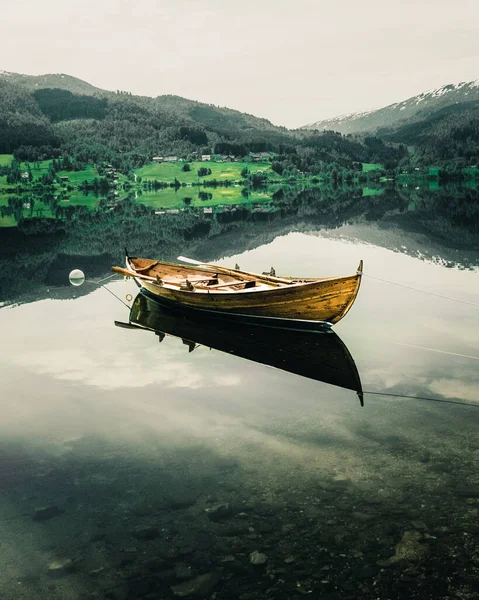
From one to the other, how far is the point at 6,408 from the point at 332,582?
41.9 feet

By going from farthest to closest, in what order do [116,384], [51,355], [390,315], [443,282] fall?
[443,282], [390,315], [51,355], [116,384]

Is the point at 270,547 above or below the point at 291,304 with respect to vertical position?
below

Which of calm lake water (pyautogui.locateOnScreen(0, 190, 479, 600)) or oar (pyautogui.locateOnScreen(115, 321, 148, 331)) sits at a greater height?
oar (pyautogui.locateOnScreen(115, 321, 148, 331))

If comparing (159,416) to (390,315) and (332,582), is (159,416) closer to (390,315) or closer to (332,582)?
(332,582)

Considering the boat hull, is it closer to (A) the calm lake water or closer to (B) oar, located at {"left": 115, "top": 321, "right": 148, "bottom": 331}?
(A) the calm lake water

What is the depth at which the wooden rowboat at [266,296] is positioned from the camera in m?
25.6

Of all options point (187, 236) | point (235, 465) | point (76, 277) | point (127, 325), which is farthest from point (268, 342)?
point (187, 236)

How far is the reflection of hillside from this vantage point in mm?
47750

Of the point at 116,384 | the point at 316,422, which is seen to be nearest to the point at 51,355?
the point at 116,384

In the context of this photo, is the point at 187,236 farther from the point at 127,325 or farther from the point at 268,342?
the point at 268,342

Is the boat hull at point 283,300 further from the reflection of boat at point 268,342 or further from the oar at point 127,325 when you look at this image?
the oar at point 127,325

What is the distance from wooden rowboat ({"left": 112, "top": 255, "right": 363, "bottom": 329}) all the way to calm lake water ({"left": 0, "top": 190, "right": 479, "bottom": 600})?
1.73 metres

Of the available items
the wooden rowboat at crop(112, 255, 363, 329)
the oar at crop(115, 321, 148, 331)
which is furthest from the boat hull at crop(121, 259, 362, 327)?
the oar at crop(115, 321, 148, 331)

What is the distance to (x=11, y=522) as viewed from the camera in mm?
12836
